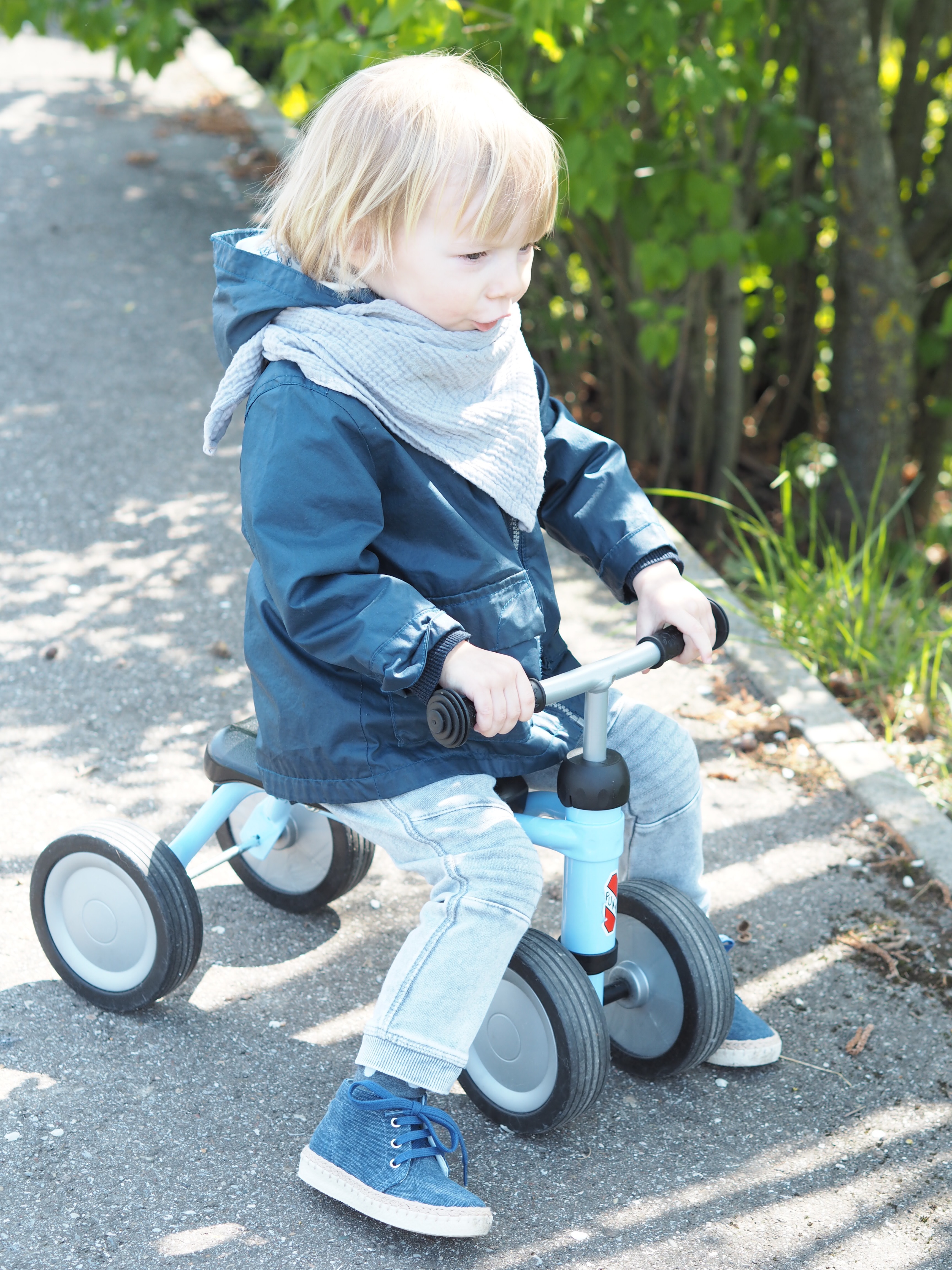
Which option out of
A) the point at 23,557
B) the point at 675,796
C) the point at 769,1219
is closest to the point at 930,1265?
the point at 769,1219

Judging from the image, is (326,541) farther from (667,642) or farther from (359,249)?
(667,642)

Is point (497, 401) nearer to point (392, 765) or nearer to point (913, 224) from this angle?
point (392, 765)

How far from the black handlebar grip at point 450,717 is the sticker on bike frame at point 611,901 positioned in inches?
17.8

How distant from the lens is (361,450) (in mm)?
1904

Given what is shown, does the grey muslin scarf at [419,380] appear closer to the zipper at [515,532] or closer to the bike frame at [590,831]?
the zipper at [515,532]

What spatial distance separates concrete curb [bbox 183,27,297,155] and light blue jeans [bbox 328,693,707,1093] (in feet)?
15.9

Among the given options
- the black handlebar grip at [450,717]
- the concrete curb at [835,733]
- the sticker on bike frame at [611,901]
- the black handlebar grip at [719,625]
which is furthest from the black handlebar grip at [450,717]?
the concrete curb at [835,733]

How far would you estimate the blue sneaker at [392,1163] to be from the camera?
1860mm

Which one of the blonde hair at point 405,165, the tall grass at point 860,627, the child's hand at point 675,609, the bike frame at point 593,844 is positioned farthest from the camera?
the tall grass at point 860,627

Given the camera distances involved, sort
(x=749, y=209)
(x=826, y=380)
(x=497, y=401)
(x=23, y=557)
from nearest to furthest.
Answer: (x=497, y=401)
(x=23, y=557)
(x=749, y=209)
(x=826, y=380)

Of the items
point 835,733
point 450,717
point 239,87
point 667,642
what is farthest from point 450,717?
point 239,87

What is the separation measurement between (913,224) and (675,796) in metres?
3.66

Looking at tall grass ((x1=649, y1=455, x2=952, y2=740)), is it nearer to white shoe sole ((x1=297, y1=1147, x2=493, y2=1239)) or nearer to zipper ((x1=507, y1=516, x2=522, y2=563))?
zipper ((x1=507, y1=516, x2=522, y2=563))

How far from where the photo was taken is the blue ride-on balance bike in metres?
1.96
